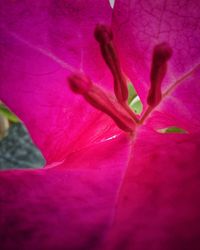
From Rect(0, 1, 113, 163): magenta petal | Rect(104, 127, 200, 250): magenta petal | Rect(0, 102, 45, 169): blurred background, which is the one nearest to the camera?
Rect(104, 127, 200, 250): magenta petal

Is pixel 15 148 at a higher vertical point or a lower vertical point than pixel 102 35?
lower

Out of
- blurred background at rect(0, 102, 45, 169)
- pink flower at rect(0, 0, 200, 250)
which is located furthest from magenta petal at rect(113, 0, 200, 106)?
blurred background at rect(0, 102, 45, 169)

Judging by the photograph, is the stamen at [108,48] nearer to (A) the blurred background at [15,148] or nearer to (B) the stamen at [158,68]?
(B) the stamen at [158,68]

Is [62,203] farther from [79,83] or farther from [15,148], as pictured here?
[15,148]

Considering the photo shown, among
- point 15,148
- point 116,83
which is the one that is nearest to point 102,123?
point 116,83

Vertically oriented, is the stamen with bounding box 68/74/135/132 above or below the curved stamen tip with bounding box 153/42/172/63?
below

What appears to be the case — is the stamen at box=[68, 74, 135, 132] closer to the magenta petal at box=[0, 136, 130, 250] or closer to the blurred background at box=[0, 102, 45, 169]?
the magenta petal at box=[0, 136, 130, 250]

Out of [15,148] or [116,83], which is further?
[15,148]
